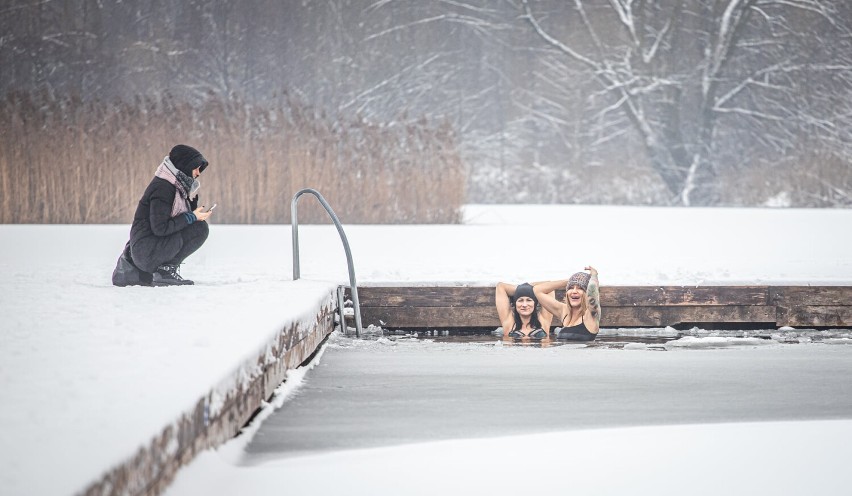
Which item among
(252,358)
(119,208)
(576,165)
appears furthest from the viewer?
(576,165)

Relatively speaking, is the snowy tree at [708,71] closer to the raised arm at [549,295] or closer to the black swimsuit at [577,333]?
the raised arm at [549,295]

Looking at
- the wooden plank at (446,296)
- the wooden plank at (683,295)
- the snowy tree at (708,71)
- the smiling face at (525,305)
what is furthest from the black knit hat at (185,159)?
the snowy tree at (708,71)

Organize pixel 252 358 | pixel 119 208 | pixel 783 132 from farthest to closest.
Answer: pixel 783 132, pixel 119 208, pixel 252 358

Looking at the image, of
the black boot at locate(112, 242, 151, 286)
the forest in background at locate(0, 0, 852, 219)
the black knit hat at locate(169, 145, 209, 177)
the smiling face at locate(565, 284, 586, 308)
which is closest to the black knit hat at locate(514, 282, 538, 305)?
the smiling face at locate(565, 284, 586, 308)

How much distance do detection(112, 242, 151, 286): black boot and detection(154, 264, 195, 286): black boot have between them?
6 cm

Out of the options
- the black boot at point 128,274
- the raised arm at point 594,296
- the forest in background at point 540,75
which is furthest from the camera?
the forest in background at point 540,75

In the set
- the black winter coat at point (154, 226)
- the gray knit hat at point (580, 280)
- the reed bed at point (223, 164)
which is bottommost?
the gray knit hat at point (580, 280)

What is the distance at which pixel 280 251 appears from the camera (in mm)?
9875

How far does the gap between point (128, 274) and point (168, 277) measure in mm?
209

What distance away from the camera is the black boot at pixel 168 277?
21.2 feet

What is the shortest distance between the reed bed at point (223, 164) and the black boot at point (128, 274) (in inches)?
245

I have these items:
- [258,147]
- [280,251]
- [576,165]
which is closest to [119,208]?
[258,147]

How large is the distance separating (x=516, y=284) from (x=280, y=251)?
148 inches

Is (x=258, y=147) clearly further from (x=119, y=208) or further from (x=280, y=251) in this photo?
(x=280, y=251)
